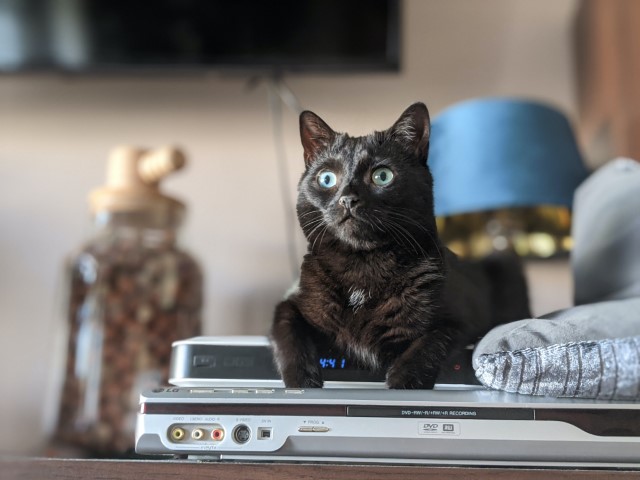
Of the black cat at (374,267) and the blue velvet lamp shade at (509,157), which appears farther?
the blue velvet lamp shade at (509,157)

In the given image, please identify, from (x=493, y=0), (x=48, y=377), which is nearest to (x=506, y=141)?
(x=493, y=0)

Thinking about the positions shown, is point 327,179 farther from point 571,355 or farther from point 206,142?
point 206,142

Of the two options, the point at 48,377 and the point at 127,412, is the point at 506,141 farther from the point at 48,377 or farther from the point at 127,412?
the point at 48,377

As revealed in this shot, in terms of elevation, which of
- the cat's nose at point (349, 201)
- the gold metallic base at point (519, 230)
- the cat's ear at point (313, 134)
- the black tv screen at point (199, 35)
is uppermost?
the black tv screen at point (199, 35)

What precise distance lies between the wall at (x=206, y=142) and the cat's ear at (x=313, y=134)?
74cm

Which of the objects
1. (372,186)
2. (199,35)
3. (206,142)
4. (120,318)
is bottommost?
(120,318)

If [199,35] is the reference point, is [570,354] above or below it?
below

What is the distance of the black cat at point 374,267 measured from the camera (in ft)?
1.98

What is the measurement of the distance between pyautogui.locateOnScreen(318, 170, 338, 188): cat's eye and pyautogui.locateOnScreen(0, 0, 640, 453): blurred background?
75 centimetres

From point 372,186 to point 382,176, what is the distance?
15 millimetres

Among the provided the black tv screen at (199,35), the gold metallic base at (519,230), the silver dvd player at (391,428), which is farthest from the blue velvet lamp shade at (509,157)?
the silver dvd player at (391,428)

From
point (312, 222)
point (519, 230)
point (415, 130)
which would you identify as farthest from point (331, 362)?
point (519, 230)

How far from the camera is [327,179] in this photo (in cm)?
62

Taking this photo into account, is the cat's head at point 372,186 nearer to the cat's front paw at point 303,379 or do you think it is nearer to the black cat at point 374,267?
the black cat at point 374,267
